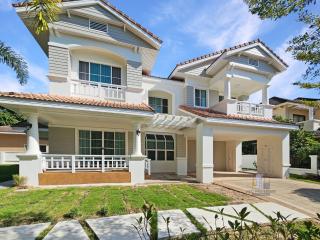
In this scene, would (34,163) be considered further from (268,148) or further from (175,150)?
(268,148)

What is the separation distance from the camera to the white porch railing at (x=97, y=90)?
13.0 meters

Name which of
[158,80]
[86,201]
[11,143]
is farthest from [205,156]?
[11,143]

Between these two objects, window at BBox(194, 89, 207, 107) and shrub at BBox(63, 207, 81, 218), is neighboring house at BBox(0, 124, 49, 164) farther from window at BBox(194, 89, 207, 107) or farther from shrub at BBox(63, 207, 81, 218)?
shrub at BBox(63, 207, 81, 218)

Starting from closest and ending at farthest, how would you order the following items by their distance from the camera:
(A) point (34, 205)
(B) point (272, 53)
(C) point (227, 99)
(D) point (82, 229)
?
1. (D) point (82, 229)
2. (A) point (34, 205)
3. (C) point (227, 99)
4. (B) point (272, 53)

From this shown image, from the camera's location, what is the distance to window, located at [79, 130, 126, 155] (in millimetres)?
15070

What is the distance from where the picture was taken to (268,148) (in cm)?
1834

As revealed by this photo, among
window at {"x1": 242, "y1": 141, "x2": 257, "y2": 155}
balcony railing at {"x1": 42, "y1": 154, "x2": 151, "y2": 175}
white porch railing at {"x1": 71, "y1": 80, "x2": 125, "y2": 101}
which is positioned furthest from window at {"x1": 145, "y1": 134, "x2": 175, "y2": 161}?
window at {"x1": 242, "y1": 141, "x2": 257, "y2": 155}

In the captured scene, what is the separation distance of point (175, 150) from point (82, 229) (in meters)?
12.8

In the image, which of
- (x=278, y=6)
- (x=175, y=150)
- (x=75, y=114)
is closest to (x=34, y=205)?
(x=75, y=114)

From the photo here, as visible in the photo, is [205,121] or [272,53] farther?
[272,53]

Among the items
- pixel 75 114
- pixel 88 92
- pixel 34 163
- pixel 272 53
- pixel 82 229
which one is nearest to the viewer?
pixel 82 229

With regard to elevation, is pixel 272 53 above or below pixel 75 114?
above

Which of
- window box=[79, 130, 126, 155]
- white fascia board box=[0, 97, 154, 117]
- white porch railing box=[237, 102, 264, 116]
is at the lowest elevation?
window box=[79, 130, 126, 155]

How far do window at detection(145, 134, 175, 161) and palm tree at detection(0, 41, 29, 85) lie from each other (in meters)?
9.28
